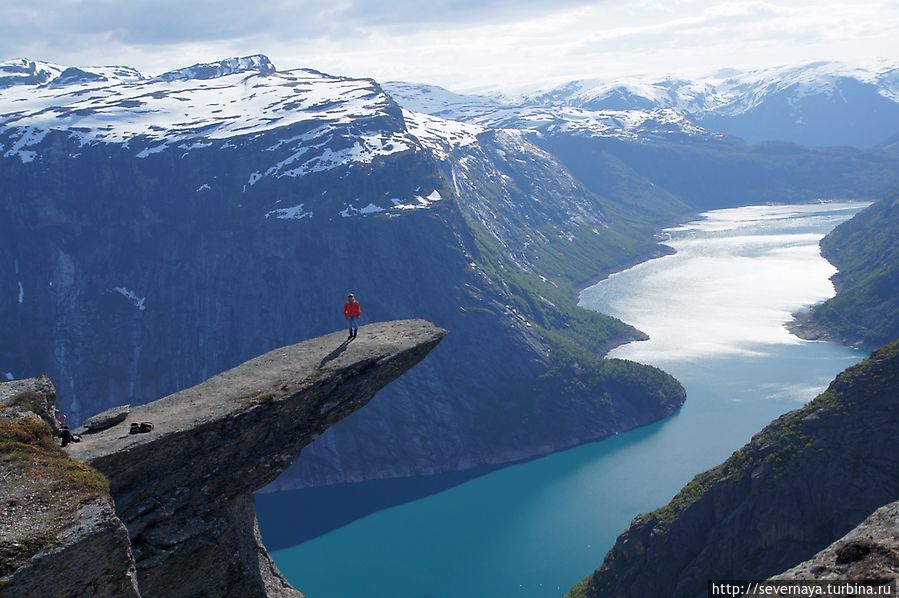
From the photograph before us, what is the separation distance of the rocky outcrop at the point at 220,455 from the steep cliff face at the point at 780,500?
3909 cm

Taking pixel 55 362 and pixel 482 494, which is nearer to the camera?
pixel 482 494

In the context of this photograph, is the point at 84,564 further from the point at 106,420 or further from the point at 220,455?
the point at 106,420

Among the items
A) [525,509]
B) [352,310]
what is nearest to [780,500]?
[352,310]

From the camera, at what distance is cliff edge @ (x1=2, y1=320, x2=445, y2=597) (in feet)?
77.0

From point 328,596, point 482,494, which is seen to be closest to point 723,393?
point 482,494

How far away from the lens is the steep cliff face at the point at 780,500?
57.1m

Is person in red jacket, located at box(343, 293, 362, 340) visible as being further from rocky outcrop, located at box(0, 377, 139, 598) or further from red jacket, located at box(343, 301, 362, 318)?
rocky outcrop, located at box(0, 377, 139, 598)

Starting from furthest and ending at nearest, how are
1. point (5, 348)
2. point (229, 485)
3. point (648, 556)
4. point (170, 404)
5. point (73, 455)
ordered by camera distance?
point (5, 348)
point (648, 556)
point (170, 404)
point (229, 485)
point (73, 455)

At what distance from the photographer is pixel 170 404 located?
28.9 m

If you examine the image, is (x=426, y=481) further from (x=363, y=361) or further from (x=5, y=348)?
(x=363, y=361)

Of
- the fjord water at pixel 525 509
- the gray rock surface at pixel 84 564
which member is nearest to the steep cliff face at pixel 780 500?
the fjord water at pixel 525 509

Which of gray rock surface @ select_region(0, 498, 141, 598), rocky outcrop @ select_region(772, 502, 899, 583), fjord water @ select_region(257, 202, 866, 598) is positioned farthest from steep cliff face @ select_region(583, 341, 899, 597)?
gray rock surface @ select_region(0, 498, 141, 598)

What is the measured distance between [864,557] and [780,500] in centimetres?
4520

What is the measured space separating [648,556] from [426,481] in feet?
335
